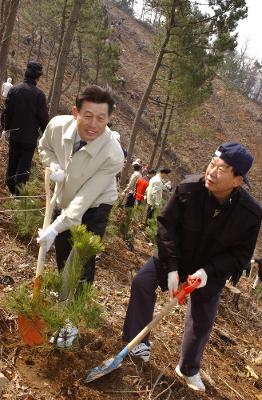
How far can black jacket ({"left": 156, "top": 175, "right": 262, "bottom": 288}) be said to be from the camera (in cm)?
229

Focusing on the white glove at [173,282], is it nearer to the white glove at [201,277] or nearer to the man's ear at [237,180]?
the white glove at [201,277]

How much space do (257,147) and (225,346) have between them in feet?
114

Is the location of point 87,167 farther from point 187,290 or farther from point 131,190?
point 131,190

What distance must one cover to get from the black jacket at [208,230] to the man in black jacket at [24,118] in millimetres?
2277

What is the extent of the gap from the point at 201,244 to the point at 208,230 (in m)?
0.11

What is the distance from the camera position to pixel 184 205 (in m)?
2.37

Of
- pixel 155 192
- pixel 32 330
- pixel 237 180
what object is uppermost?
pixel 237 180

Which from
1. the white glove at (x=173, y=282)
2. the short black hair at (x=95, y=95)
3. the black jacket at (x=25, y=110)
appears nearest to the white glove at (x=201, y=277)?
the white glove at (x=173, y=282)

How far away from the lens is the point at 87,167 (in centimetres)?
238

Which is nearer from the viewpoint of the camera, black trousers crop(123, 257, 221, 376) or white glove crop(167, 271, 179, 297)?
white glove crop(167, 271, 179, 297)

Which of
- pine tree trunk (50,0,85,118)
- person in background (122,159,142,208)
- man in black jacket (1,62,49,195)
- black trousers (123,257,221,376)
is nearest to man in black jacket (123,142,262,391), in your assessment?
black trousers (123,257,221,376)

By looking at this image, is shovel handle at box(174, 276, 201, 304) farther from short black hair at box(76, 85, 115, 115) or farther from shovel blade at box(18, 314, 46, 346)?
short black hair at box(76, 85, 115, 115)

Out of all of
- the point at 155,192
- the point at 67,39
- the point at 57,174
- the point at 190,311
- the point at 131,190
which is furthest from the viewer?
the point at 131,190

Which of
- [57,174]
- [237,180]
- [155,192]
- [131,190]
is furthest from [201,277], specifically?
[131,190]
